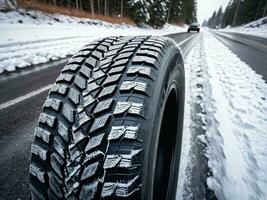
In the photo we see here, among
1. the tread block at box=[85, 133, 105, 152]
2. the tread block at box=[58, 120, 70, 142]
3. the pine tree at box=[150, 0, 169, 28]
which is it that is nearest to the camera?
the tread block at box=[85, 133, 105, 152]

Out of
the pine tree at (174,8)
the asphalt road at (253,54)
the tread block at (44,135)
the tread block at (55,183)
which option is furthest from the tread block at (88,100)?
the pine tree at (174,8)

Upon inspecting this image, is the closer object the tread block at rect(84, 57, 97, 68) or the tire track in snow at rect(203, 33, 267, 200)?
the tread block at rect(84, 57, 97, 68)

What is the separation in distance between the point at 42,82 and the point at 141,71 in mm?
3558

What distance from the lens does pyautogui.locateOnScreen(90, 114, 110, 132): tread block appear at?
93 centimetres

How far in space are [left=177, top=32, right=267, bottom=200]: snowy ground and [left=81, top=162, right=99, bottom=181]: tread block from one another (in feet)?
3.08

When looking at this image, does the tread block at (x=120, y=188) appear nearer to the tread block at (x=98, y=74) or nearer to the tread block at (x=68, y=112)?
the tread block at (x=68, y=112)

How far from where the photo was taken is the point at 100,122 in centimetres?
94

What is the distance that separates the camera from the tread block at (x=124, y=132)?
85 cm

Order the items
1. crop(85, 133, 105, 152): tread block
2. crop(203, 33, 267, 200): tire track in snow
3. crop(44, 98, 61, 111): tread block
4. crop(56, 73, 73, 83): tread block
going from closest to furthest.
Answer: crop(85, 133, 105, 152): tread block
crop(44, 98, 61, 111): tread block
crop(56, 73, 73, 83): tread block
crop(203, 33, 267, 200): tire track in snow

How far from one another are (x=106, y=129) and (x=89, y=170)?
0.59 ft

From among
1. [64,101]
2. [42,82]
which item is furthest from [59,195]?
[42,82]

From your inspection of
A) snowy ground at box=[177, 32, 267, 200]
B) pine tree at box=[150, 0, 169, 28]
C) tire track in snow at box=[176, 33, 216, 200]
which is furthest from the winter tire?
pine tree at box=[150, 0, 169, 28]

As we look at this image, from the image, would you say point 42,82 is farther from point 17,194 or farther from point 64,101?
point 64,101

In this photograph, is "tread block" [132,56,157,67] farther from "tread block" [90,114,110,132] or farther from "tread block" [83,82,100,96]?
"tread block" [90,114,110,132]
